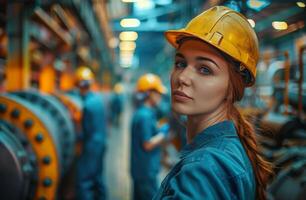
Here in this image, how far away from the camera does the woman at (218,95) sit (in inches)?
45.3

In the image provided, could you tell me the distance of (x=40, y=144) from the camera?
2717 millimetres

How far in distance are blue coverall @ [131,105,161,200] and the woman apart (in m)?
2.13

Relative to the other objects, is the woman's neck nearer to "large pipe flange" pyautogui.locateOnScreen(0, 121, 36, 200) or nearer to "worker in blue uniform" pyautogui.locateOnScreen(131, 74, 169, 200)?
"large pipe flange" pyautogui.locateOnScreen(0, 121, 36, 200)

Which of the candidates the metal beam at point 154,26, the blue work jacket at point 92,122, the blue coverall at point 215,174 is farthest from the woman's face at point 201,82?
the metal beam at point 154,26

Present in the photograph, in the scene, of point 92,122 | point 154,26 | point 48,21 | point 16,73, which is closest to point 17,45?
point 16,73

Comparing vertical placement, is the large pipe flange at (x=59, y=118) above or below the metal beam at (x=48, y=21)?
below

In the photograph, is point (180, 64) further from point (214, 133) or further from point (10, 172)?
point (10, 172)

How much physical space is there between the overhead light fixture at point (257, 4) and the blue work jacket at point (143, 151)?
168 centimetres

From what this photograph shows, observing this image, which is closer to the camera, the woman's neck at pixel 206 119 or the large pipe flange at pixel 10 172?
the woman's neck at pixel 206 119

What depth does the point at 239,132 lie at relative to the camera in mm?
1329

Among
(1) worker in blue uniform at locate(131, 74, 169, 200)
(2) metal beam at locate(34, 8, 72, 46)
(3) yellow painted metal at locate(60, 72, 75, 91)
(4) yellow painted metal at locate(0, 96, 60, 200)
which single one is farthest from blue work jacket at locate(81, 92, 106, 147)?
(3) yellow painted metal at locate(60, 72, 75, 91)

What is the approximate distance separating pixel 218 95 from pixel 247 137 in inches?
7.9

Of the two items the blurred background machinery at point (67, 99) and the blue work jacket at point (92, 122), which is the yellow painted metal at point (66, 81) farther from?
the blue work jacket at point (92, 122)

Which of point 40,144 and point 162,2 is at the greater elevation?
point 162,2
